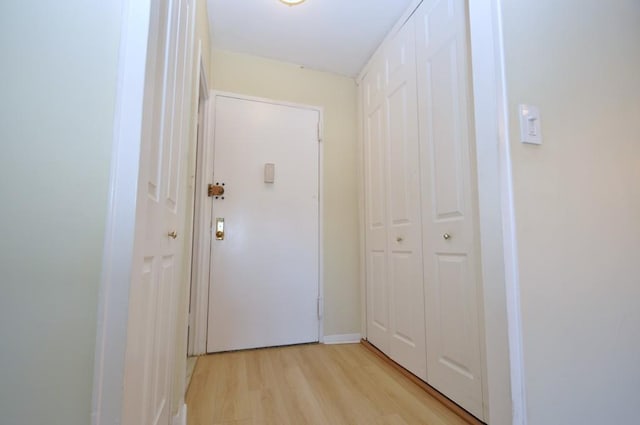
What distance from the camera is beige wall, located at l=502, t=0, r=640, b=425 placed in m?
0.89

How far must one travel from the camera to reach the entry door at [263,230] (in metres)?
2.13

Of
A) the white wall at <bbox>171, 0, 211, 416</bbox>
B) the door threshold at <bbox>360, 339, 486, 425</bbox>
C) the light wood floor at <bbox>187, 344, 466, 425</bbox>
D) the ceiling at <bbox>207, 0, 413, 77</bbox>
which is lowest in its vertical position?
the light wood floor at <bbox>187, 344, 466, 425</bbox>

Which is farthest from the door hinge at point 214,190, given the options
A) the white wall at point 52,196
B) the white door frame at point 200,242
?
the white wall at point 52,196

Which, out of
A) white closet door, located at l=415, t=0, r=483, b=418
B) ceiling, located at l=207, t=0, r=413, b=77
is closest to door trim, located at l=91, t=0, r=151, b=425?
white closet door, located at l=415, t=0, r=483, b=418

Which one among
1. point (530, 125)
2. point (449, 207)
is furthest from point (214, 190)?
point (530, 125)

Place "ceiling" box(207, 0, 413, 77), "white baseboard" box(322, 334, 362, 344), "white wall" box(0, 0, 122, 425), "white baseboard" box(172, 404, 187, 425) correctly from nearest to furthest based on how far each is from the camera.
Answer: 1. "white wall" box(0, 0, 122, 425)
2. "white baseboard" box(172, 404, 187, 425)
3. "ceiling" box(207, 0, 413, 77)
4. "white baseboard" box(322, 334, 362, 344)

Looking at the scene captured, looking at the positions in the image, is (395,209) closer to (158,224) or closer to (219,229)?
(219,229)

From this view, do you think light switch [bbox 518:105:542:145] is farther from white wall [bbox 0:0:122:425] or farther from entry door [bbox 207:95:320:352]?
entry door [bbox 207:95:320:352]

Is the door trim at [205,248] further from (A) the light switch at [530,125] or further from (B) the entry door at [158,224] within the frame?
(A) the light switch at [530,125]

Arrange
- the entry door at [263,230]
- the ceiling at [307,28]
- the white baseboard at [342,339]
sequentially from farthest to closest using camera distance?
the white baseboard at [342,339] < the entry door at [263,230] < the ceiling at [307,28]

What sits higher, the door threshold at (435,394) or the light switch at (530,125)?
the light switch at (530,125)

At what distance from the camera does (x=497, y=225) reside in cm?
92

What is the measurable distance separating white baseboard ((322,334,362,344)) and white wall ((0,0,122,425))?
1.90 meters

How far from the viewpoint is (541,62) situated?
39.3 inches
